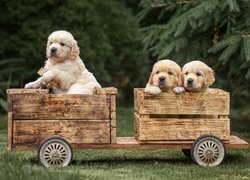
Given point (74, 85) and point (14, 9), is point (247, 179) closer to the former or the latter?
point (74, 85)

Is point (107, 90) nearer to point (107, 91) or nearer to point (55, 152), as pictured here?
point (107, 91)

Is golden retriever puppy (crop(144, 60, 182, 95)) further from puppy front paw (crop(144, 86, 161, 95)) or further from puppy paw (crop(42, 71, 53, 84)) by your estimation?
puppy paw (crop(42, 71, 53, 84))

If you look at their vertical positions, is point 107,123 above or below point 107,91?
below

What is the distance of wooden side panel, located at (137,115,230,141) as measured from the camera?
6.62 metres

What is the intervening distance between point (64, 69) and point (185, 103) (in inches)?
50.0

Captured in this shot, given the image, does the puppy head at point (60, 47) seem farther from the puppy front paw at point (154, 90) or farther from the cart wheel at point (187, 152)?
the cart wheel at point (187, 152)

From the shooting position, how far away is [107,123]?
6.57 meters

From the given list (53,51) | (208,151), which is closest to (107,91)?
(53,51)

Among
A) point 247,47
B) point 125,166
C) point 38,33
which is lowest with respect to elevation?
point 125,166

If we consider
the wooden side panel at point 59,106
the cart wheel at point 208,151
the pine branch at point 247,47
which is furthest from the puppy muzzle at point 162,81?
the pine branch at point 247,47

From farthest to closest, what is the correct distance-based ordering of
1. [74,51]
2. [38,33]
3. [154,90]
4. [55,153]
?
[38,33] < [74,51] < [154,90] < [55,153]

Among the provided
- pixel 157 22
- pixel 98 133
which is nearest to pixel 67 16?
pixel 157 22

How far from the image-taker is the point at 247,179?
6.00 m

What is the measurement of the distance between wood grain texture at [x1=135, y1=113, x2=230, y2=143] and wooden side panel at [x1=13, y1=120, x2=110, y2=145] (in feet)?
1.25
